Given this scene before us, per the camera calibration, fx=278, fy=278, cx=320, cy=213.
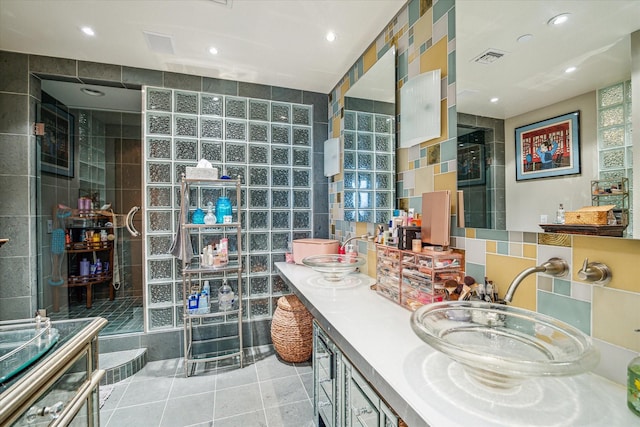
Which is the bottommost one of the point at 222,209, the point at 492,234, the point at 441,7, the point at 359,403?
the point at 359,403

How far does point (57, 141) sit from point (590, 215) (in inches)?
149

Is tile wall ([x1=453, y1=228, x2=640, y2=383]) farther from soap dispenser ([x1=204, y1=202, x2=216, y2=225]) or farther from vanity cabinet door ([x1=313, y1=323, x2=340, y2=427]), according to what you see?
soap dispenser ([x1=204, y1=202, x2=216, y2=225])

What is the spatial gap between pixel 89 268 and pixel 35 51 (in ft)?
7.26

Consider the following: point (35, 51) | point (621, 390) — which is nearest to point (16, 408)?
point (621, 390)

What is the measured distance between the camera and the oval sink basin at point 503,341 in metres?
0.57

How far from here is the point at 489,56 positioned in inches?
41.3

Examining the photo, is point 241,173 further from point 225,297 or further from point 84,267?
point 84,267

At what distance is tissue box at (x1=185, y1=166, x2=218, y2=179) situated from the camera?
217 centimetres

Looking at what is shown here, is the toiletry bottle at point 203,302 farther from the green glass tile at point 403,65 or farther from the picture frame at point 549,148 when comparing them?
the picture frame at point 549,148

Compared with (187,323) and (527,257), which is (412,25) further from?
(187,323)

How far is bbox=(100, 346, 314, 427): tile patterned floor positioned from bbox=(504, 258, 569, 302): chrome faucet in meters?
1.42

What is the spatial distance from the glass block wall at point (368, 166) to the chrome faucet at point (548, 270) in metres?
0.92

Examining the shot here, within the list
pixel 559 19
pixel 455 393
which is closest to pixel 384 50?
pixel 559 19

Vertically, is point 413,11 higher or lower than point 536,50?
higher
